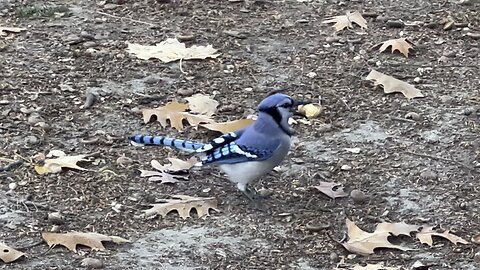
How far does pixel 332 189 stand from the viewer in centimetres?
471

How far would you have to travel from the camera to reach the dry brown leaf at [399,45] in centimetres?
624

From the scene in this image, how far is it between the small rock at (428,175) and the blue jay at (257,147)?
756mm

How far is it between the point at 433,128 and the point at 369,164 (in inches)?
22.4

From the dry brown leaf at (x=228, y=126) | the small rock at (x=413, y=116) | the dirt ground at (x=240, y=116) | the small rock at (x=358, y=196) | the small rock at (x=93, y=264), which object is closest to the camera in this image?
the small rock at (x=93, y=264)

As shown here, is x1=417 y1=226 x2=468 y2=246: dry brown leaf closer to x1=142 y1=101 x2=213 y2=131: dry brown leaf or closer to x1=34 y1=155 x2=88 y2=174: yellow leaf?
x1=142 y1=101 x2=213 y2=131: dry brown leaf

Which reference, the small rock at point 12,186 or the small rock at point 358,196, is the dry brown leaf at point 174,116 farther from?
the small rock at point 358,196

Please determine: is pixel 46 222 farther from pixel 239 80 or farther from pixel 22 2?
pixel 22 2

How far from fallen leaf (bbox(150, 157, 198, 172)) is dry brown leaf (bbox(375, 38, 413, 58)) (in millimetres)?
1876

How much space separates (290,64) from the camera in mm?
6113

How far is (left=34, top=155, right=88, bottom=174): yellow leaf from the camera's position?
15.8ft

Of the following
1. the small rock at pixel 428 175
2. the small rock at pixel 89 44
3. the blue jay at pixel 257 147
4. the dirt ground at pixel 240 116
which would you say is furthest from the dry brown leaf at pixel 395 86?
the small rock at pixel 89 44

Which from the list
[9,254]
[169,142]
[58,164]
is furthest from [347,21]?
[9,254]

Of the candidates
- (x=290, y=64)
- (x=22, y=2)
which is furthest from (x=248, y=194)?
(x=22, y=2)

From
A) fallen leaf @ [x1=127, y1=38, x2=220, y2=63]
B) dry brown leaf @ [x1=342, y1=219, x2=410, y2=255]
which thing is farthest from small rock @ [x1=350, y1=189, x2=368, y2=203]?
fallen leaf @ [x1=127, y1=38, x2=220, y2=63]
